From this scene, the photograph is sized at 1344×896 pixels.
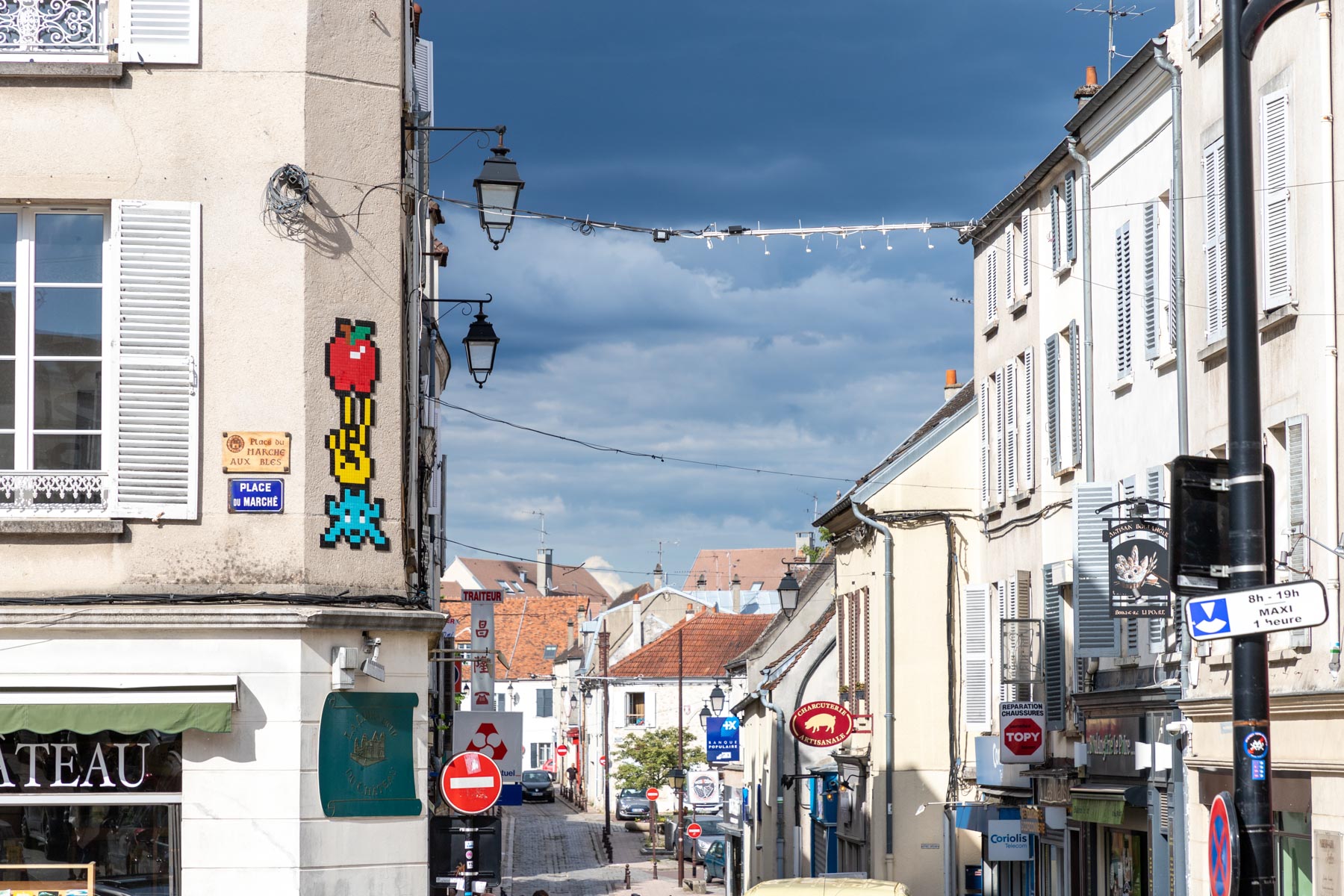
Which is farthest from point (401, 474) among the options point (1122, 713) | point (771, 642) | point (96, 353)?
point (771, 642)

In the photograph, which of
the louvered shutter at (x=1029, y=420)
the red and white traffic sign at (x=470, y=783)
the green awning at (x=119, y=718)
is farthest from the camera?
the louvered shutter at (x=1029, y=420)

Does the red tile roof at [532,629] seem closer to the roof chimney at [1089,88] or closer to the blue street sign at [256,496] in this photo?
the roof chimney at [1089,88]

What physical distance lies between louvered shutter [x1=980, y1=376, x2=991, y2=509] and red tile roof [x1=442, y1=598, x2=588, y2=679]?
80.8m

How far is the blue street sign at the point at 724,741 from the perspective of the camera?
4819 cm

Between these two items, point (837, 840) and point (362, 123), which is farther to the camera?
point (837, 840)

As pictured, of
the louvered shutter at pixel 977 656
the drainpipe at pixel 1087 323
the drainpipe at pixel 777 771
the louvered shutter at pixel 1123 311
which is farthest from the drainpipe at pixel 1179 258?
the drainpipe at pixel 777 771

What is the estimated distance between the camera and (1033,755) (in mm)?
26422

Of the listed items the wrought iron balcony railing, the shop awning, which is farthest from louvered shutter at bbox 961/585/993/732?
the wrought iron balcony railing

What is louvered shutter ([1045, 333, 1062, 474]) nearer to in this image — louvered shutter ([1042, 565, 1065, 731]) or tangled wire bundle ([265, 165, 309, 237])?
louvered shutter ([1042, 565, 1065, 731])

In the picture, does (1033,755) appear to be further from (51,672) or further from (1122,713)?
(51,672)

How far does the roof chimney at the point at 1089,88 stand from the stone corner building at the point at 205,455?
16.1 meters

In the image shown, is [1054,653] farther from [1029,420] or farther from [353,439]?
[353,439]

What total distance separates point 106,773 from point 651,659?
73.2 meters

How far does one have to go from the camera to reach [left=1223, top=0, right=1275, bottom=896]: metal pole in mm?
9125
